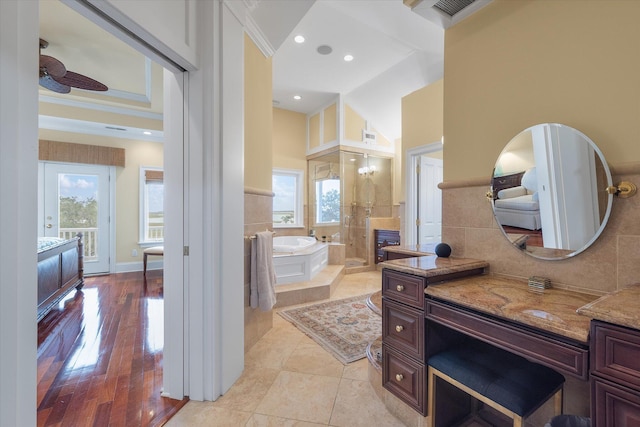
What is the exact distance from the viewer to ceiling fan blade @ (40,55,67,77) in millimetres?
2164

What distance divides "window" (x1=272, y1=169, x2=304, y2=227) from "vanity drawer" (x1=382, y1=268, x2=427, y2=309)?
173 inches

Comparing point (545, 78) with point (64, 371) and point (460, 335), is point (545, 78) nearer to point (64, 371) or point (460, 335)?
point (460, 335)

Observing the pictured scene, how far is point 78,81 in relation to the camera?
8.41 ft

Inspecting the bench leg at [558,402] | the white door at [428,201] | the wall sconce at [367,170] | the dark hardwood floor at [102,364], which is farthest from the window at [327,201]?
the bench leg at [558,402]

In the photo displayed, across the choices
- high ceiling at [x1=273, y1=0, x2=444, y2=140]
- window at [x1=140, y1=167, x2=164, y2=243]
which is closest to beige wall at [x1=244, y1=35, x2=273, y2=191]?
high ceiling at [x1=273, y1=0, x2=444, y2=140]

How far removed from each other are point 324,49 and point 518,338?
408cm

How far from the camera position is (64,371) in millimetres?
1999

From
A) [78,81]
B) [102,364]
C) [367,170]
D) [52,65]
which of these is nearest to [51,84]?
[78,81]

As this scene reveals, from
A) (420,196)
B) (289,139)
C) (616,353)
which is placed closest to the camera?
(616,353)

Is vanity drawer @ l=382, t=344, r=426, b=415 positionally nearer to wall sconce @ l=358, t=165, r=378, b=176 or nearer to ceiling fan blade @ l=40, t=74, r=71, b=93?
ceiling fan blade @ l=40, t=74, r=71, b=93

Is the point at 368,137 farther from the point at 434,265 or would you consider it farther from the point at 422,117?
the point at 434,265

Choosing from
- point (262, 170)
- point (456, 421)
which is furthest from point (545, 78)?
point (262, 170)

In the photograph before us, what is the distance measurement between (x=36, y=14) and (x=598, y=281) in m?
2.39

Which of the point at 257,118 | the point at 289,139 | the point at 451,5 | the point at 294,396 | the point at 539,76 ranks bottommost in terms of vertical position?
the point at 294,396
